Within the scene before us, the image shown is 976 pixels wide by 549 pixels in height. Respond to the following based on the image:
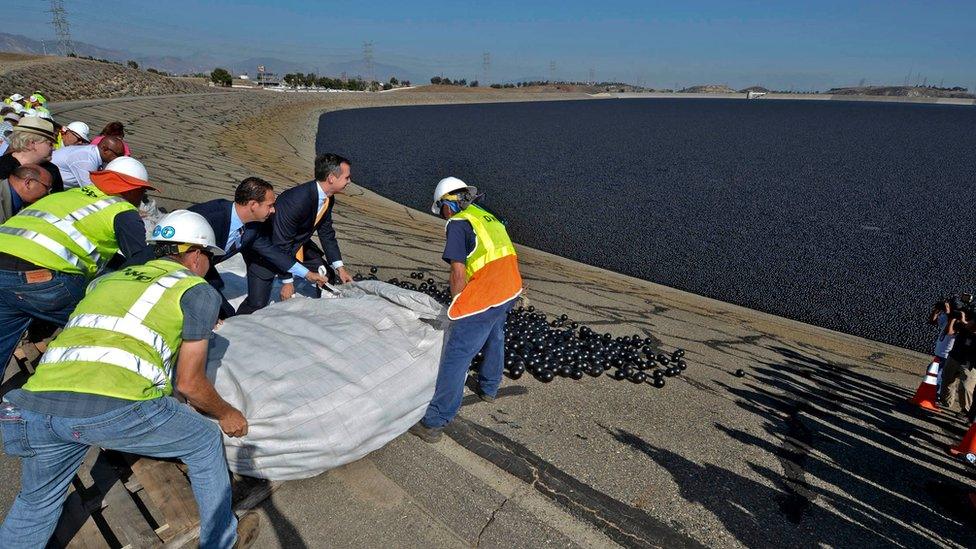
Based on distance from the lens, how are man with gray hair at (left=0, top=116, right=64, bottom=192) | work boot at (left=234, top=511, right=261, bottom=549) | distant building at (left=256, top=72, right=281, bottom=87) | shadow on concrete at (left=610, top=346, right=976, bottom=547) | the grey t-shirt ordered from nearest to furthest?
1. the grey t-shirt
2. work boot at (left=234, top=511, right=261, bottom=549)
3. shadow on concrete at (left=610, top=346, right=976, bottom=547)
4. man with gray hair at (left=0, top=116, right=64, bottom=192)
5. distant building at (left=256, top=72, right=281, bottom=87)

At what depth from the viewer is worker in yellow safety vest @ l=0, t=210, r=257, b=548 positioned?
7.36 feet

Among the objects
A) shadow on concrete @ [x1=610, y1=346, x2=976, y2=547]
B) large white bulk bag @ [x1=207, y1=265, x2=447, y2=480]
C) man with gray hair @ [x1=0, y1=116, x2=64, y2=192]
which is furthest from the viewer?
man with gray hair @ [x1=0, y1=116, x2=64, y2=192]

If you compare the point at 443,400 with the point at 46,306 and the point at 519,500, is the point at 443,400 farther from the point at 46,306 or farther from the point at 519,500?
the point at 46,306

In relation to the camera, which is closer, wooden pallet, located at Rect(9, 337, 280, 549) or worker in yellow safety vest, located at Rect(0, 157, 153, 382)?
wooden pallet, located at Rect(9, 337, 280, 549)

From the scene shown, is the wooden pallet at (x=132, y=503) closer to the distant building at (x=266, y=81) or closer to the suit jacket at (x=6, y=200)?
the suit jacket at (x=6, y=200)

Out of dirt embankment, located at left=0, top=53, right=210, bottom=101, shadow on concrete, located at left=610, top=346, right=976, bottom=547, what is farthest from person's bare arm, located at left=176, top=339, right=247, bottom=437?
dirt embankment, located at left=0, top=53, right=210, bottom=101

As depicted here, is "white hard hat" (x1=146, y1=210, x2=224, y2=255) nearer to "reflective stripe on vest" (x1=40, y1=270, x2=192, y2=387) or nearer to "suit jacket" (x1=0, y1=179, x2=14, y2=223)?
"reflective stripe on vest" (x1=40, y1=270, x2=192, y2=387)

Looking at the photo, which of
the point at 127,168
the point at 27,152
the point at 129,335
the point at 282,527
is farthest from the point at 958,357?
the point at 27,152

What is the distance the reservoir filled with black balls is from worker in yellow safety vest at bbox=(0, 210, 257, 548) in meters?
10.5

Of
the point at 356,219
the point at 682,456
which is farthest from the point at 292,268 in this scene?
the point at 356,219

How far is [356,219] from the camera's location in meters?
12.2

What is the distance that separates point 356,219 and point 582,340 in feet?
25.1

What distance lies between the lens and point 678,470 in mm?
3928

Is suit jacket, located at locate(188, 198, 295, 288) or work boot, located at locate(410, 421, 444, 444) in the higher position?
suit jacket, located at locate(188, 198, 295, 288)
